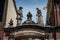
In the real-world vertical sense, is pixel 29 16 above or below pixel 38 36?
above

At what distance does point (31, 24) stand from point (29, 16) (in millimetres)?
965

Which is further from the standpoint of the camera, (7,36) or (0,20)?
(0,20)

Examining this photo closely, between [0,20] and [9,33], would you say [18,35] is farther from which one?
[0,20]

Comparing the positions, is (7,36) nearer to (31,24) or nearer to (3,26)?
(3,26)

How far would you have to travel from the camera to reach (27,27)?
17203 mm

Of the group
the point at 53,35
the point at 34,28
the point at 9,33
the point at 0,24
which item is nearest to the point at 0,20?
the point at 0,24

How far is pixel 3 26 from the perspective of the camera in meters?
17.6

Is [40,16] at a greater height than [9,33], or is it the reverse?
[40,16]

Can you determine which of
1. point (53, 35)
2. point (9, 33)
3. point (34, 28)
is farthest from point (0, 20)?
point (53, 35)

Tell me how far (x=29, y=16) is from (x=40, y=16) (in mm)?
925

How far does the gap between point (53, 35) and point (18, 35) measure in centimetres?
260

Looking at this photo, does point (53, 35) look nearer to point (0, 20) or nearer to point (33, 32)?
point (33, 32)

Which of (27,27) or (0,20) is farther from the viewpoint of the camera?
(0,20)

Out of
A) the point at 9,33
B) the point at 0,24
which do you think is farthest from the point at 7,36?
the point at 0,24
